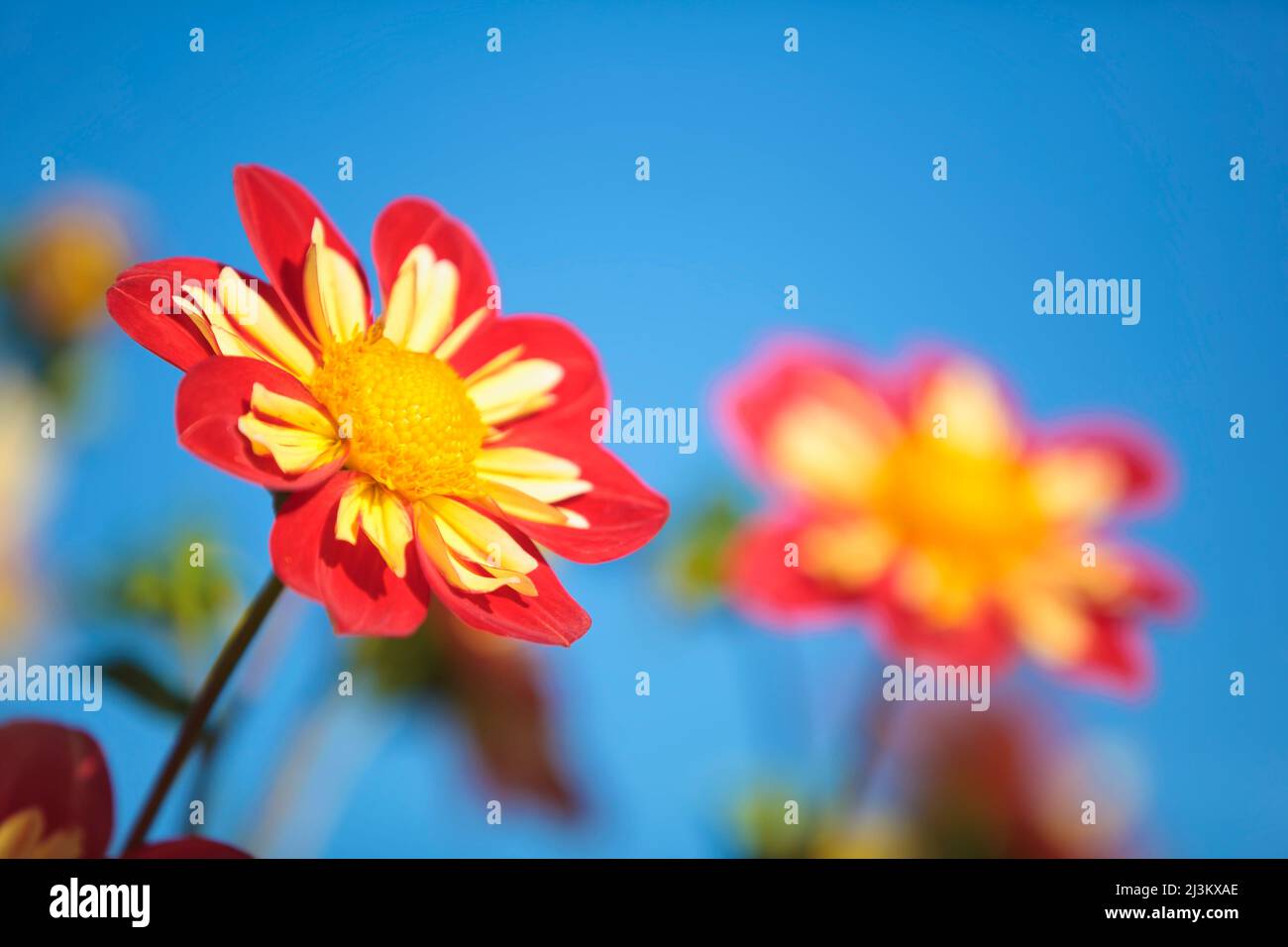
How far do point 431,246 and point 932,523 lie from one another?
0.43 metres

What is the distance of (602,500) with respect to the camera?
669 millimetres

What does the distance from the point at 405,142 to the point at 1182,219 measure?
0.68 metres

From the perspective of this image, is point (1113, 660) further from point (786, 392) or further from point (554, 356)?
point (554, 356)

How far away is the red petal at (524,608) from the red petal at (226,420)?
0.09 meters

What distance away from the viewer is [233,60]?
0.85 m

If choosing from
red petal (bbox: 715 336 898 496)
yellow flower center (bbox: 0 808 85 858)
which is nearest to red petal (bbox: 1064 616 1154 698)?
red petal (bbox: 715 336 898 496)

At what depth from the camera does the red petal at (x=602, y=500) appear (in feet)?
2.15

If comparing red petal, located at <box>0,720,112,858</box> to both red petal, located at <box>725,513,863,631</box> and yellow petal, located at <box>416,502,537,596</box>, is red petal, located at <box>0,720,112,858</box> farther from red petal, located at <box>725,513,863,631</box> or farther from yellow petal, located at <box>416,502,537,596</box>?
red petal, located at <box>725,513,863,631</box>
